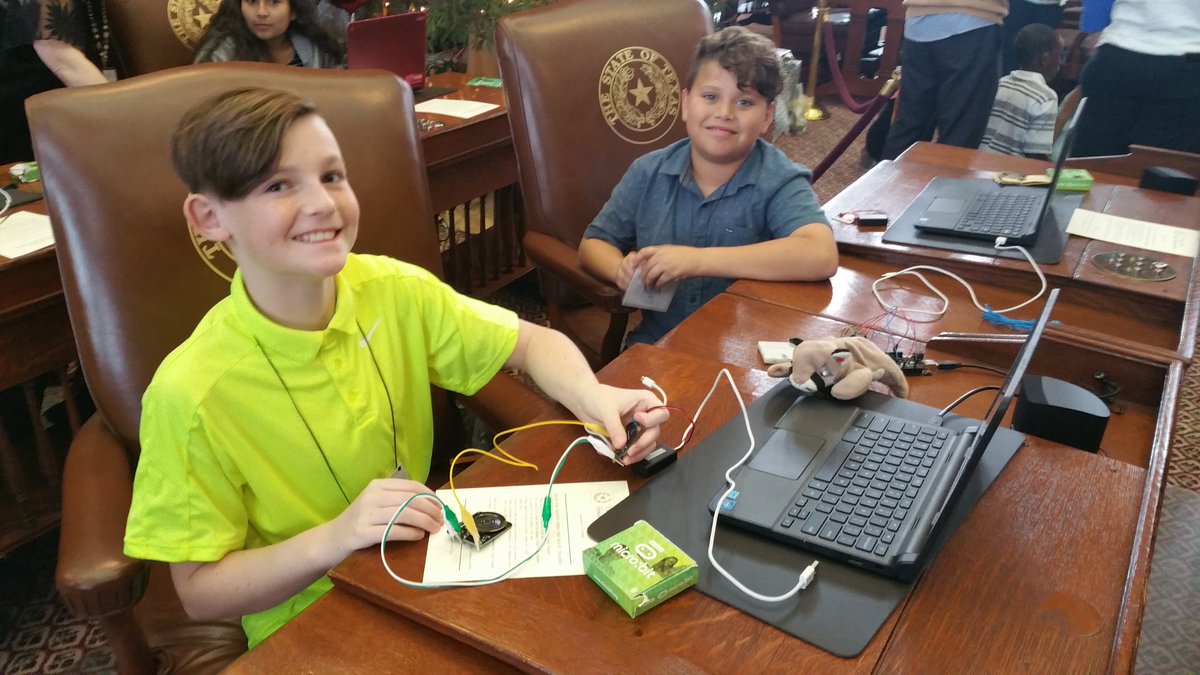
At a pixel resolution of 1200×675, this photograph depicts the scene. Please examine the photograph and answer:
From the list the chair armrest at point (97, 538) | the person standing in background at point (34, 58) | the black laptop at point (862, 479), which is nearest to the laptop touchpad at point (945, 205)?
the black laptop at point (862, 479)

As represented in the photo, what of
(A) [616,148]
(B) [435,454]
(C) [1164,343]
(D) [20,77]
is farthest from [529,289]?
(C) [1164,343]

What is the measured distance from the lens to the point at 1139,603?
712mm

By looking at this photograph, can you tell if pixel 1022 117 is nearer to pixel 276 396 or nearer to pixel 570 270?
pixel 570 270

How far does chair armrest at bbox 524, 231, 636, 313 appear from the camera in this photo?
5.05 feet

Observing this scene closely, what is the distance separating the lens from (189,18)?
2.51m

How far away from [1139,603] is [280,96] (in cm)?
96

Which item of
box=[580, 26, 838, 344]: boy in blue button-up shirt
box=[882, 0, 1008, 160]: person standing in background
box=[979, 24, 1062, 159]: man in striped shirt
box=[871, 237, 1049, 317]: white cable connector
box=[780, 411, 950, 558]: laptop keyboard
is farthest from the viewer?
box=[979, 24, 1062, 159]: man in striped shirt

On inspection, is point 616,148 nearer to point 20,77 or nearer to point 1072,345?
point 1072,345

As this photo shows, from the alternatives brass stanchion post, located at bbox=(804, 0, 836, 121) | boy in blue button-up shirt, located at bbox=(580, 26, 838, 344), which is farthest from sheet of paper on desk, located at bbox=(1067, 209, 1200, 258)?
brass stanchion post, located at bbox=(804, 0, 836, 121)

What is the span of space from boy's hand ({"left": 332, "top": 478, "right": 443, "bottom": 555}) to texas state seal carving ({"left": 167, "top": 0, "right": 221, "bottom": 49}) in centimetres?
218

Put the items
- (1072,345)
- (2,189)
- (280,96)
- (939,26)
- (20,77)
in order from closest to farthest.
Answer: (280,96)
(1072,345)
(2,189)
(20,77)
(939,26)

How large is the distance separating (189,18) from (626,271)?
6.05 feet

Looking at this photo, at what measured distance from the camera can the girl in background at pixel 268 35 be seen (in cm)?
240

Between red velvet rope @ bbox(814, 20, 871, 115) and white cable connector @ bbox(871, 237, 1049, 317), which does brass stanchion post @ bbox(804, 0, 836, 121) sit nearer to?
red velvet rope @ bbox(814, 20, 871, 115)
